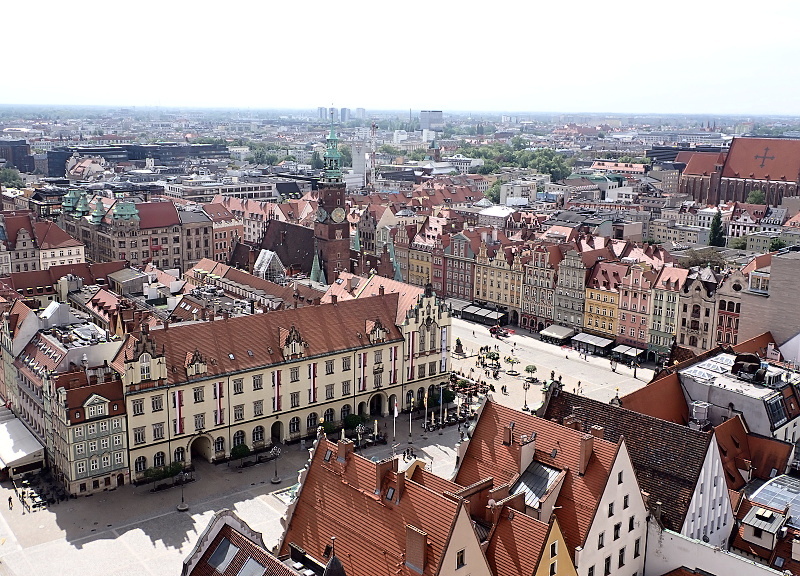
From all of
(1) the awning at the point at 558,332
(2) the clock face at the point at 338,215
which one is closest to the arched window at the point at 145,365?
(2) the clock face at the point at 338,215

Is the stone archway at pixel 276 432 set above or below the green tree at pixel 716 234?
below

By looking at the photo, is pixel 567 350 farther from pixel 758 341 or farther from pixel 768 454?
pixel 768 454

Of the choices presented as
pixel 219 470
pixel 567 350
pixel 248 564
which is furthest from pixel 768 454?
pixel 567 350

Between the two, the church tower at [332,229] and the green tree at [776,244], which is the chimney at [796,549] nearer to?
the church tower at [332,229]

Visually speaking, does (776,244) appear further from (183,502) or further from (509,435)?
(183,502)

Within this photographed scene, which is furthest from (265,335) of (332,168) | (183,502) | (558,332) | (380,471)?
(332,168)

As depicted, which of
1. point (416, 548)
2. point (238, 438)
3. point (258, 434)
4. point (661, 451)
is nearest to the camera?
point (416, 548)

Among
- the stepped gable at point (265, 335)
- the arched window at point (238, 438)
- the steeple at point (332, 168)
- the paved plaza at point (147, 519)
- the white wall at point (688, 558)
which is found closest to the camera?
the white wall at point (688, 558)

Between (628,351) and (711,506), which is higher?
(711,506)
